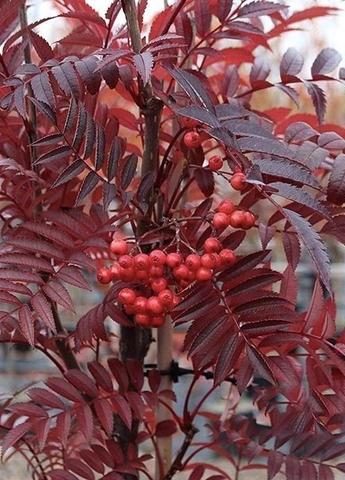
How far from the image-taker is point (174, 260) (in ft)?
2.04

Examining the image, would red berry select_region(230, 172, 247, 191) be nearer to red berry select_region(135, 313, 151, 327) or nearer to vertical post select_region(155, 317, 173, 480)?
red berry select_region(135, 313, 151, 327)

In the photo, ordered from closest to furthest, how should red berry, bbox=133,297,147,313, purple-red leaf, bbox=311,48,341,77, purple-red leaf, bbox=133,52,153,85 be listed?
purple-red leaf, bbox=133,52,153,85 < red berry, bbox=133,297,147,313 < purple-red leaf, bbox=311,48,341,77

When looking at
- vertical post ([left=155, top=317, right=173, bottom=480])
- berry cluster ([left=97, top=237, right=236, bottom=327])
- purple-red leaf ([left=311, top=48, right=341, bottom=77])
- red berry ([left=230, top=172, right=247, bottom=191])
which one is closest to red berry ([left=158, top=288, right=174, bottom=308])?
berry cluster ([left=97, top=237, right=236, bottom=327])

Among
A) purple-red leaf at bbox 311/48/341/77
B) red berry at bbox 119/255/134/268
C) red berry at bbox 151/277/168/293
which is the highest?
purple-red leaf at bbox 311/48/341/77

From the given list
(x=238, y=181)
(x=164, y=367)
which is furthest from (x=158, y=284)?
(x=164, y=367)

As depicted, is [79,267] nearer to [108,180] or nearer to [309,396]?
[108,180]

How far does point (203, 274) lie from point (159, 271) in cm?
4

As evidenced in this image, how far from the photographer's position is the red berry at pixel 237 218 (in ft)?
1.98

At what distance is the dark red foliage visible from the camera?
0.62 metres

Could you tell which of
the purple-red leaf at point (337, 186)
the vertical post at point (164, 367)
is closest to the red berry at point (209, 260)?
the purple-red leaf at point (337, 186)

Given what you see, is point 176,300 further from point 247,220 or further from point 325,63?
point 325,63

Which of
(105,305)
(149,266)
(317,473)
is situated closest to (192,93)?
(149,266)

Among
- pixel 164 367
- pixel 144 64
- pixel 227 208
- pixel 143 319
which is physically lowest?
pixel 164 367

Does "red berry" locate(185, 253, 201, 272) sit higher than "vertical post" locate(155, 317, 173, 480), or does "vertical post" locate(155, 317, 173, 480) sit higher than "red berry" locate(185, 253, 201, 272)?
"red berry" locate(185, 253, 201, 272)
